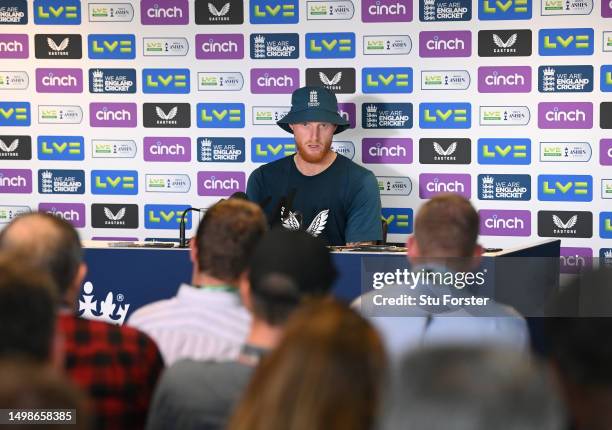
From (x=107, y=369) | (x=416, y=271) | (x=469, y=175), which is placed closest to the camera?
(x=107, y=369)

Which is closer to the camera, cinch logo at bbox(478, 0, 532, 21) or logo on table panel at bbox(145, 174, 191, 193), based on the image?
cinch logo at bbox(478, 0, 532, 21)

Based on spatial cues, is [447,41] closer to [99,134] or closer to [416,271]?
[99,134]

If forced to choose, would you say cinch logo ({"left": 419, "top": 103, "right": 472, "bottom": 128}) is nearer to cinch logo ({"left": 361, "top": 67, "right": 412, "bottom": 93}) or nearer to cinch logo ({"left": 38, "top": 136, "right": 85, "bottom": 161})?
cinch logo ({"left": 361, "top": 67, "right": 412, "bottom": 93})

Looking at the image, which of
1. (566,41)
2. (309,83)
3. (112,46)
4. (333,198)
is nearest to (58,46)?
(112,46)

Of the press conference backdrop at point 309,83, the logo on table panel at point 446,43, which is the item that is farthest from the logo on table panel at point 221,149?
the logo on table panel at point 446,43

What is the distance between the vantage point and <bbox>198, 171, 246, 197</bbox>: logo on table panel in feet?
19.4

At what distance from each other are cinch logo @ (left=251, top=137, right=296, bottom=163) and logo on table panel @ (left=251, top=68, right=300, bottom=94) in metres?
0.29

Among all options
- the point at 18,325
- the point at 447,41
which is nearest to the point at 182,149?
the point at 447,41

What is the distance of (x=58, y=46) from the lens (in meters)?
6.03

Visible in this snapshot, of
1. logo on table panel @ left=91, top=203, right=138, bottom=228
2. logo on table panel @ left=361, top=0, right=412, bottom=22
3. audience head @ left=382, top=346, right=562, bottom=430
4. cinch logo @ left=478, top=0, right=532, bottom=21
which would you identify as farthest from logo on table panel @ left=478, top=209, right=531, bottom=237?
audience head @ left=382, top=346, right=562, bottom=430

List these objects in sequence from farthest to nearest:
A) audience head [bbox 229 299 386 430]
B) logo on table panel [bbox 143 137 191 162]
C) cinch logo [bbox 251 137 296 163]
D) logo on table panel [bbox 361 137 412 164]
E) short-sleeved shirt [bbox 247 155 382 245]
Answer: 1. logo on table panel [bbox 143 137 191 162]
2. cinch logo [bbox 251 137 296 163]
3. logo on table panel [bbox 361 137 412 164]
4. short-sleeved shirt [bbox 247 155 382 245]
5. audience head [bbox 229 299 386 430]

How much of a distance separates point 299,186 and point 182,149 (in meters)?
0.98

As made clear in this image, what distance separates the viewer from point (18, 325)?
1302 mm

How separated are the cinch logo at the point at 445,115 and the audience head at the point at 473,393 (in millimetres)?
4839
